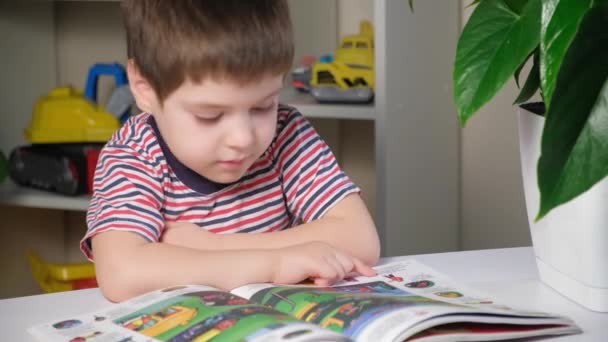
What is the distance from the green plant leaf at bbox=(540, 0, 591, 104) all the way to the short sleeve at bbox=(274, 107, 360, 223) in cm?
48

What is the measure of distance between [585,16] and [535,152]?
0.80 feet

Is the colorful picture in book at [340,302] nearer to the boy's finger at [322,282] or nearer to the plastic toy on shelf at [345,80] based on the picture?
the boy's finger at [322,282]

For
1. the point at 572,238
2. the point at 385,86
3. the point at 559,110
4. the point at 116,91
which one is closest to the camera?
the point at 559,110

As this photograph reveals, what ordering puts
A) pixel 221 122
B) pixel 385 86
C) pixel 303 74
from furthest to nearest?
pixel 303 74 → pixel 385 86 → pixel 221 122

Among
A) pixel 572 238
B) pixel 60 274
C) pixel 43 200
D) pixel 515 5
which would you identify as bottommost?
pixel 60 274

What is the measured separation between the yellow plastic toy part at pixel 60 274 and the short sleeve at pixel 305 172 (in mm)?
961

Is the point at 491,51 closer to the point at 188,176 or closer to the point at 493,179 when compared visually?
the point at 188,176

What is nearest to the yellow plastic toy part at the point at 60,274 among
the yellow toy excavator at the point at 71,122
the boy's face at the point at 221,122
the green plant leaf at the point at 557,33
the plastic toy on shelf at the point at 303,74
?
the yellow toy excavator at the point at 71,122

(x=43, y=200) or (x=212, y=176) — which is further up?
(x=212, y=176)

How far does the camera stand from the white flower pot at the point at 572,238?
839mm

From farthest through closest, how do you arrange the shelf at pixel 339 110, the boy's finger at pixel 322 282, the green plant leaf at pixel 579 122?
the shelf at pixel 339 110
the boy's finger at pixel 322 282
the green plant leaf at pixel 579 122

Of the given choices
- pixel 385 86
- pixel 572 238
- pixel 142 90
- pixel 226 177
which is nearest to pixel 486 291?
pixel 572 238

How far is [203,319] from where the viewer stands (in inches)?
29.6

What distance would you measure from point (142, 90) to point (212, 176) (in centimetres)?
13
